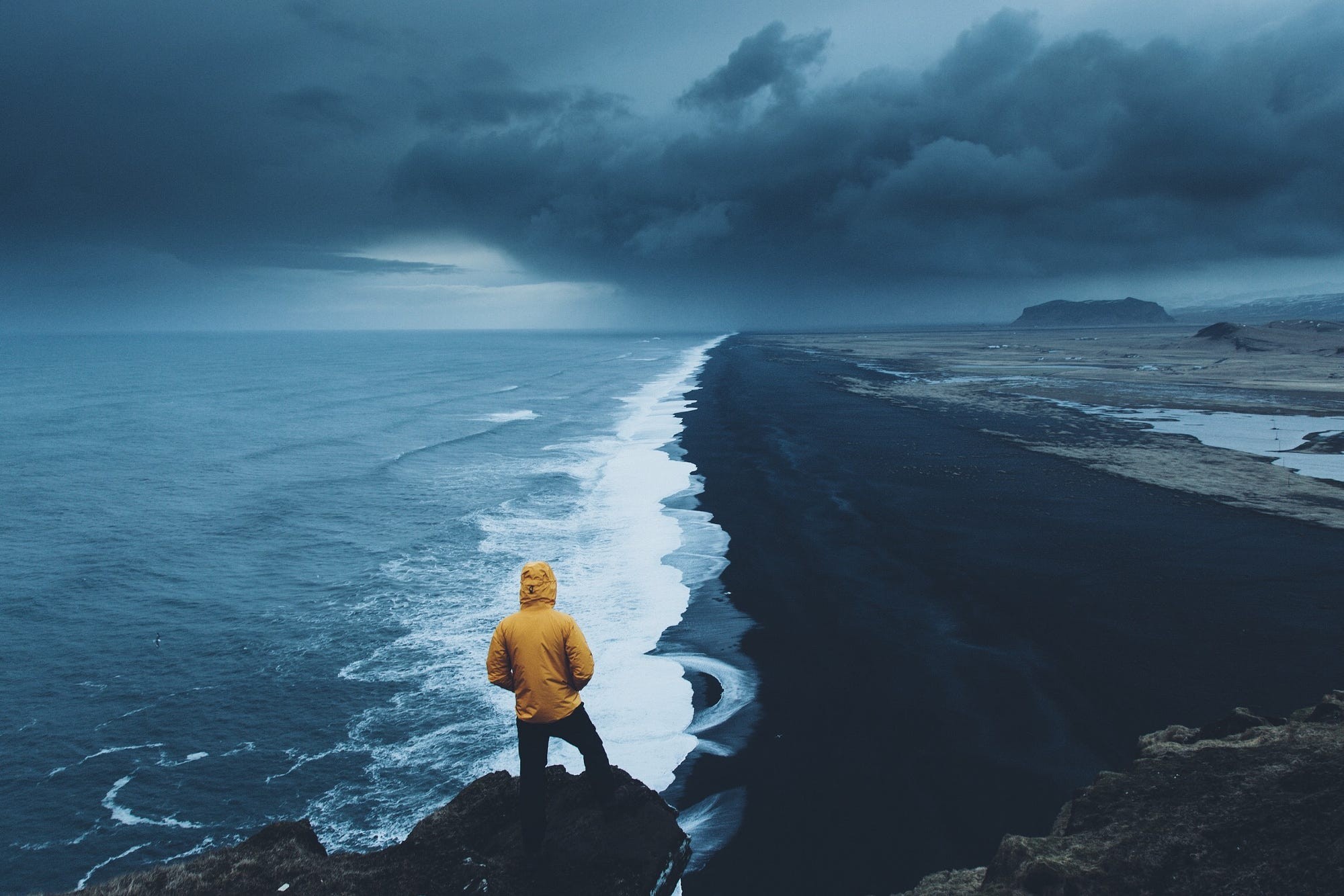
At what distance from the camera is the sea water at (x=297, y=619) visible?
32.3 feet

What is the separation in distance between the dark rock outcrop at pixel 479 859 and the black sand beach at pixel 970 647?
1963 mm

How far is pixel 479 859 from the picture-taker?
6.06 meters

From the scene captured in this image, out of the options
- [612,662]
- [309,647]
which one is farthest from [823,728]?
[309,647]

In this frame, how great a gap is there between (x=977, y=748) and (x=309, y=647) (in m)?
12.8

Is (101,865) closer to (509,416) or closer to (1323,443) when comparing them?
(509,416)

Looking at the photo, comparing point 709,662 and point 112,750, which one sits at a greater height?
point 709,662

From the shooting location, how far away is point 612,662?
1328 centimetres

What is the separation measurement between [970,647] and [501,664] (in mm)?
10563

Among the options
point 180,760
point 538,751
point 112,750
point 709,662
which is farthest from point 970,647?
point 112,750

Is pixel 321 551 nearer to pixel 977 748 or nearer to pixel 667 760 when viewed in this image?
pixel 667 760

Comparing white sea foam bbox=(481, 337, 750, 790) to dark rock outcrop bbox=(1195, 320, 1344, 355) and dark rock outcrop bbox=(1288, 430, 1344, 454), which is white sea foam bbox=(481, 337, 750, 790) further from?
dark rock outcrop bbox=(1195, 320, 1344, 355)

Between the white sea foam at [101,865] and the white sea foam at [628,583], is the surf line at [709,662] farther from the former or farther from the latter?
the white sea foam at [101,865]

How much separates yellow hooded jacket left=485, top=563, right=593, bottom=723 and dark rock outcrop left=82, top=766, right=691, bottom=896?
4.41 feet

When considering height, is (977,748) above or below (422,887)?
below
